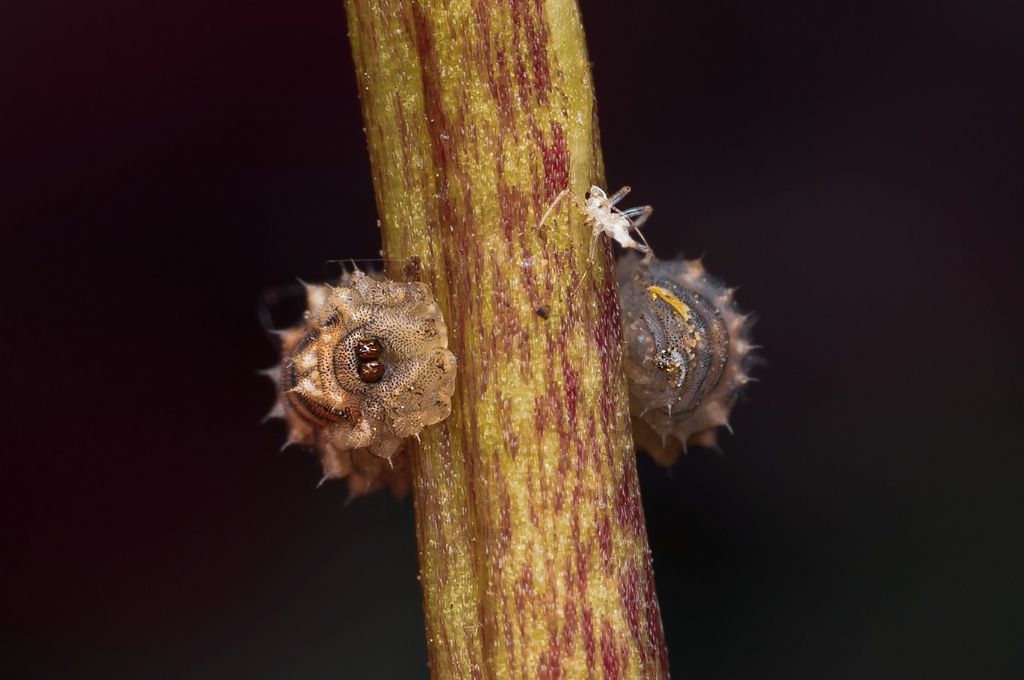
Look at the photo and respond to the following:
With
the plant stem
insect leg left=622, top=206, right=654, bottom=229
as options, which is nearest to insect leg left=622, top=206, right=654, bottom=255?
insect leg left=622, top=206, right=654, bottom=229

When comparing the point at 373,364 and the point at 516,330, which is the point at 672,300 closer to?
the point at 516,330

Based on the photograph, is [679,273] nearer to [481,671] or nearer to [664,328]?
[664,328]

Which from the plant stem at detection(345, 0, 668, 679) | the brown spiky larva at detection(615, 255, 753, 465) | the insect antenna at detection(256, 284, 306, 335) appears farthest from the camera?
the insect antenna at detection(256, 284, 306, 335)

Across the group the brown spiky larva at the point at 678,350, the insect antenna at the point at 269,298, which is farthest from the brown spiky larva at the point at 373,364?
the insect antenna at the point at 269,298

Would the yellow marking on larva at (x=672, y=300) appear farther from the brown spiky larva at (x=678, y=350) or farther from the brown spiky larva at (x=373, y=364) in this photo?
the brown spiky larva at (x=373, y=364)

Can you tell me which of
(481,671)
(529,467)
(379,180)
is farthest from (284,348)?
(481,671)

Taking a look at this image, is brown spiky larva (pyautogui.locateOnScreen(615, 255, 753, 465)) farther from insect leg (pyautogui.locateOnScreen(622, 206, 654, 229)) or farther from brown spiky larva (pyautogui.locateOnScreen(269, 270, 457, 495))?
brown spiky larva (pyautogui.locateOnScreen(269, 270, 457, 495))
